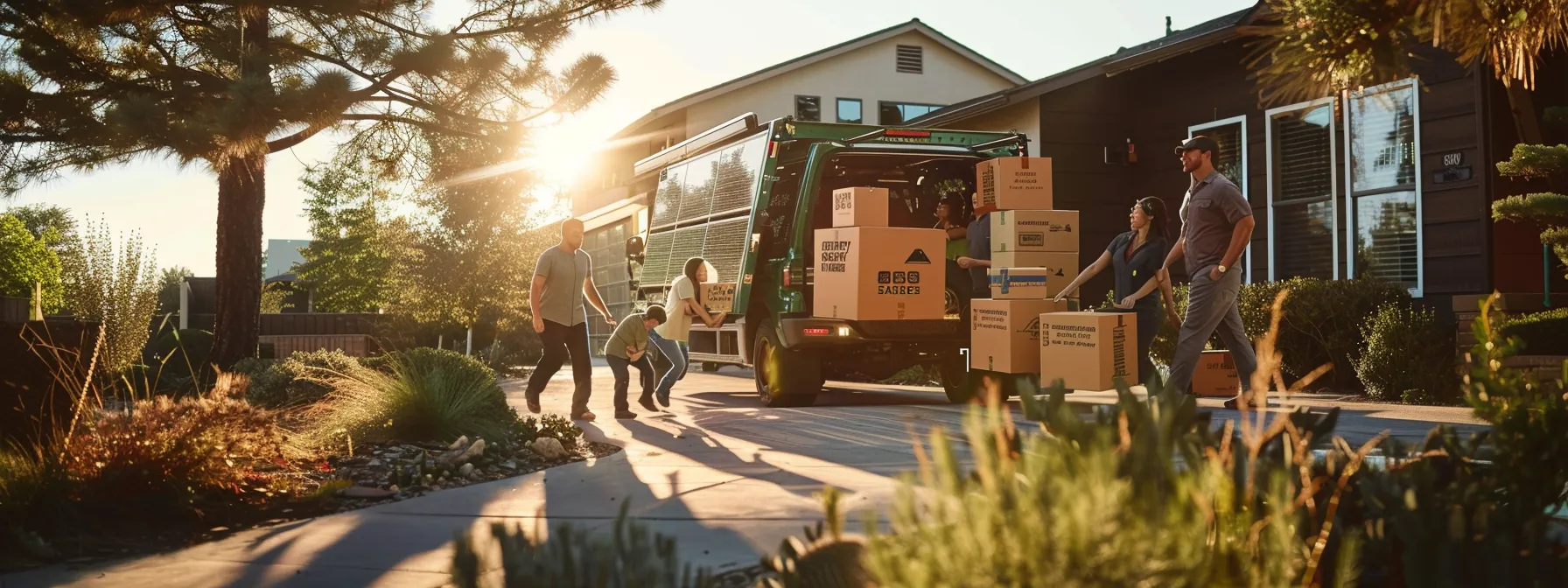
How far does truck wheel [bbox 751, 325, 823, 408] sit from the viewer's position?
11.8 metres

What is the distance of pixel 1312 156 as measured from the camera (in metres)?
14.7

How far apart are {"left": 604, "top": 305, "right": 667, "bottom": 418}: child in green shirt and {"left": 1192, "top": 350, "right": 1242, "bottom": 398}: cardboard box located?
482 cm

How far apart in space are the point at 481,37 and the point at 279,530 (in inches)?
403

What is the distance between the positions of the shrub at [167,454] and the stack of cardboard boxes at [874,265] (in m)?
5.91

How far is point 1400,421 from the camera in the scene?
9023 millimetres

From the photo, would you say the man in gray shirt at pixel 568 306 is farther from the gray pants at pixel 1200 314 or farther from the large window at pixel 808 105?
the large window at pixel 808 105

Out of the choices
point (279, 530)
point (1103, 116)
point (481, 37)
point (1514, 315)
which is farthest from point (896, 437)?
point (1103, 116)

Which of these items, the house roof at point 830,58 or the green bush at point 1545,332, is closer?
the green bush at point 1545,332

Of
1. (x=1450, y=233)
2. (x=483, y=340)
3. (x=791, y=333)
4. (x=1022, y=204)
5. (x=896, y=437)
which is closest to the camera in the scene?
(x=896, y=437)

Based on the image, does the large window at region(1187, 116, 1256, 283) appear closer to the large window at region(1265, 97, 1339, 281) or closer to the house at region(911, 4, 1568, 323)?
the house at region(911, 4, 1568, 323)

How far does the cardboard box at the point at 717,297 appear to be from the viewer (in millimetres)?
12692

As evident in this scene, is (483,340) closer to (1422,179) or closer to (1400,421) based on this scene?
(1422,179)

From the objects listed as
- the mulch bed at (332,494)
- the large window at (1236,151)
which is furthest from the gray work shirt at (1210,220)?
the large window at (1236,151)

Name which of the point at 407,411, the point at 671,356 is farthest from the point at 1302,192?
the point at 407,411
